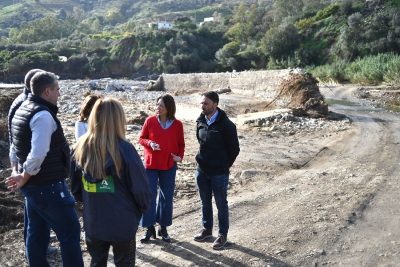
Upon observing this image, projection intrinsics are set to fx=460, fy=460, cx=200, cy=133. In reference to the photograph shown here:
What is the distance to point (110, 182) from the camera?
3316 millimetres

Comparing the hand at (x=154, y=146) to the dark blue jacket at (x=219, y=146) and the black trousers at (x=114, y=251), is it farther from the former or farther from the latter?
the black trousers at (x=114, y=251)

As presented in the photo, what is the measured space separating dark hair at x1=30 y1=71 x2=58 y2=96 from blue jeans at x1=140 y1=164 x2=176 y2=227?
187 centimetres

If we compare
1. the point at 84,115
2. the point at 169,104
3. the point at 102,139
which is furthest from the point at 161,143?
the point at 102,139

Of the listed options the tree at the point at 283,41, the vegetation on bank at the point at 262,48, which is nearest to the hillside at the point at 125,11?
the vegetation on bank at the point at 262,48

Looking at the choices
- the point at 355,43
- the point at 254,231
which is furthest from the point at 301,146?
the point at 355,43

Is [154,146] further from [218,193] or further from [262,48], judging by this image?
[262,48]

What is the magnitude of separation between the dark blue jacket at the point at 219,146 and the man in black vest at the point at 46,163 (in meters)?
1.74

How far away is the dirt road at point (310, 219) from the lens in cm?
509

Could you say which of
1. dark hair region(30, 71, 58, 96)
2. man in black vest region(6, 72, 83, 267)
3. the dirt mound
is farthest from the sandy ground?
the dirt mound

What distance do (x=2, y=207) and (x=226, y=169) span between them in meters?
3.19

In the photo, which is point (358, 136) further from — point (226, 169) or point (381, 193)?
point (226, 169)

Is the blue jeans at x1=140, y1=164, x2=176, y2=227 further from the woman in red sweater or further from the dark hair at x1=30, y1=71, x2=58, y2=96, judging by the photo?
the dark hair at x1=30, y1=71, x2=58, y2=96

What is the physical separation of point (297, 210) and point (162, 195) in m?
2.28

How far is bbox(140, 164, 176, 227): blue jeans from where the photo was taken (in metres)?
5.34
